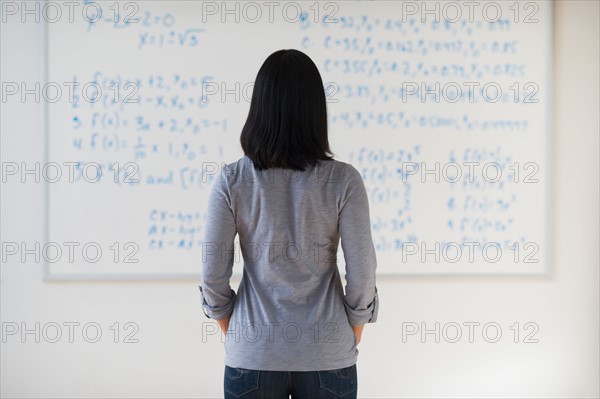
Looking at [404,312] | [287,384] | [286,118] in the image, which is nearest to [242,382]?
[287,384]

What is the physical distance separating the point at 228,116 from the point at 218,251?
3.64ft

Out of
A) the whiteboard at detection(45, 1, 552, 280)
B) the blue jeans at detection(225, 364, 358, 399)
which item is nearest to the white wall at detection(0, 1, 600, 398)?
the whiteboard at detection(45, 1, 552, 280)

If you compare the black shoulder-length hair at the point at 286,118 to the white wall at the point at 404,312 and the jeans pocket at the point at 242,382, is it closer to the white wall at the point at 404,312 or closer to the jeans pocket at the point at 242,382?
the jeans pocket at the point at 242,382

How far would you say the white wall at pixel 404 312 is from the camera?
229 centimetres

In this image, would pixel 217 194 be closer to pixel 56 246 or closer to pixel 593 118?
pixel 56 246

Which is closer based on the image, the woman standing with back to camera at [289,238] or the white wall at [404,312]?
the woman standing with back to camera at [289,238]

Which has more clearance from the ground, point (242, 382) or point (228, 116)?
point (228, 116)

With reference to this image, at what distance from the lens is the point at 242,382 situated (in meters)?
1.19

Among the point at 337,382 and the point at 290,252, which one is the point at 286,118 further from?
the point at 337,382

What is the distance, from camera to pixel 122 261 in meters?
2.27

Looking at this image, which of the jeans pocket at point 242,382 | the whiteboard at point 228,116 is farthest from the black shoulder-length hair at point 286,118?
the whiteboard at point 228,116

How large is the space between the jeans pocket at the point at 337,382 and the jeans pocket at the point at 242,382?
5.0 inches

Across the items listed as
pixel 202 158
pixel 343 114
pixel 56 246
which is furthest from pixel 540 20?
pixel 56 246

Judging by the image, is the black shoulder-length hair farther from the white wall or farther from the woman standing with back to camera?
the white wall
